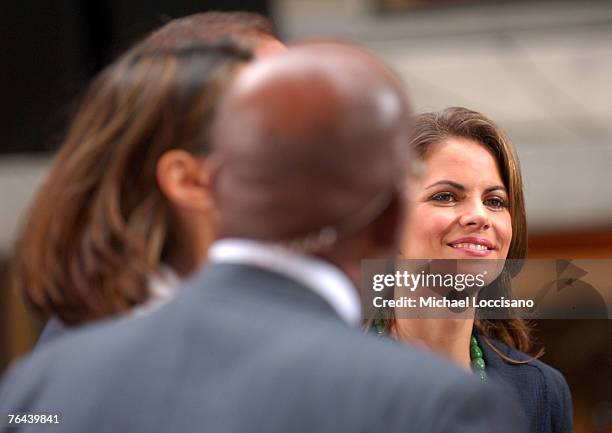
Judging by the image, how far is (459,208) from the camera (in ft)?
7.70

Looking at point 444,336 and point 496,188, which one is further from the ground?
point 496,188

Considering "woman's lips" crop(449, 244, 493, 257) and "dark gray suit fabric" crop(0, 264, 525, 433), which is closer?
"dark gray suit fabric" crop(0, 264, 525, 433)

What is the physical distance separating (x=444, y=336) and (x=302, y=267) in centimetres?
76

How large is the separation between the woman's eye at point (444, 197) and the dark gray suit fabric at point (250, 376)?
2.41 feet

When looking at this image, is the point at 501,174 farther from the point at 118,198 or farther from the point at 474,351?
the point at 118,198

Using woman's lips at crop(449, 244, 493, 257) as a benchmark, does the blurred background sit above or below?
above

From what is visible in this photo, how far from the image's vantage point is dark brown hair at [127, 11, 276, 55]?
206cm

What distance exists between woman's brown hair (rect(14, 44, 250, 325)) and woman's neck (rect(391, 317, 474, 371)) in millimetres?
570

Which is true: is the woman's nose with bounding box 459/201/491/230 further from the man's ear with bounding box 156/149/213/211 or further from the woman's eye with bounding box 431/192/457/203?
the man's ear with bounding box 156/149/213/211

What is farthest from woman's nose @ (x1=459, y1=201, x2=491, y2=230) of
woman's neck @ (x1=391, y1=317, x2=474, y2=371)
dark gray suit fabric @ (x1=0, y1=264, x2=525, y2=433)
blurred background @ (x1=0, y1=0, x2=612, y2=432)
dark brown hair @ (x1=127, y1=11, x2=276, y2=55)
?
blurred background @ (x1=0, y1=0, x2=612, y2=432)

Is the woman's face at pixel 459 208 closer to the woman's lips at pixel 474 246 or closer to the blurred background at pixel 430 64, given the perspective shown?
the woman's lips at pixel 474 246

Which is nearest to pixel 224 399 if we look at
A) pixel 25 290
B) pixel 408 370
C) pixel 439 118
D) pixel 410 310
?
pixel 408 370

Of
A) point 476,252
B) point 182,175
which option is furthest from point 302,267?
point 476,252

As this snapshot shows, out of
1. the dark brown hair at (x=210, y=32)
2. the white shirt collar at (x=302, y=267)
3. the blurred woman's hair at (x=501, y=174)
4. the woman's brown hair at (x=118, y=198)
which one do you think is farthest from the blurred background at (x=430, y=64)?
the white shirt collar at (x=302, y=267)
